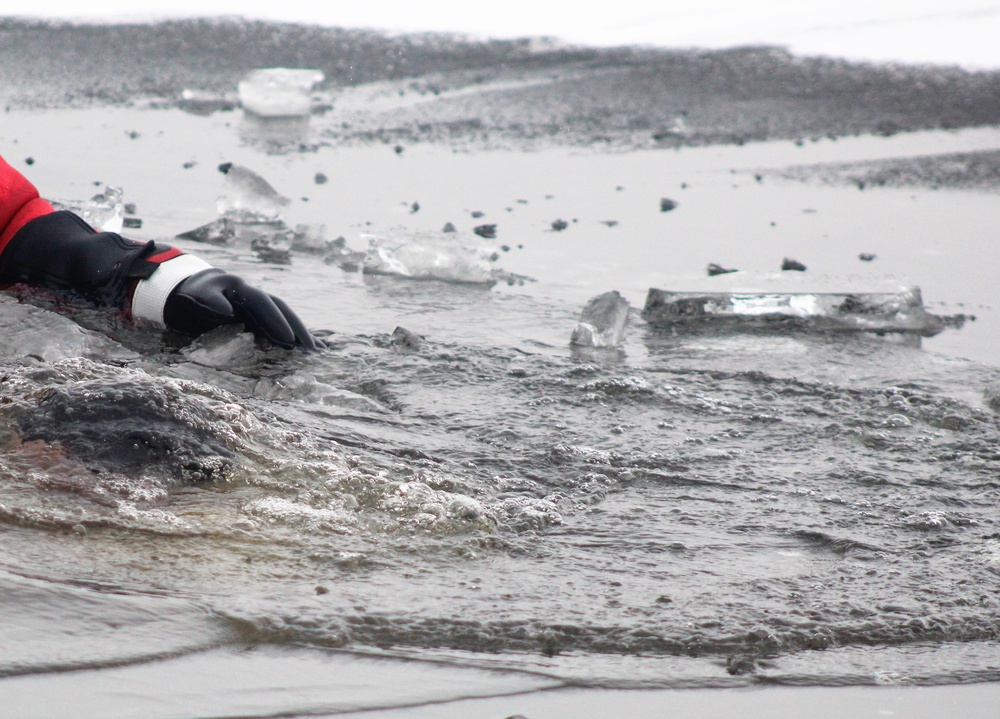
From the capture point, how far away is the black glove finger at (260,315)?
10.9 ft

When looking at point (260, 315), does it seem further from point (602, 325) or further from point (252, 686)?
point (252, 686)

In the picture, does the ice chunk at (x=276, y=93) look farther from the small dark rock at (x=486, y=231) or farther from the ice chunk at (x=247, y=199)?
the small dark rock at (x=486, y=231)

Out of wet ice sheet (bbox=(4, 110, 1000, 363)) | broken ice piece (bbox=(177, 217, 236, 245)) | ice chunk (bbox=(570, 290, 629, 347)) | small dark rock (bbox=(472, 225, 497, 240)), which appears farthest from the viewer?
small dark rock (bbox=(472, 225, 497, 240))

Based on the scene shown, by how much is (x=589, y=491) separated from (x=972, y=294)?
2723 mm

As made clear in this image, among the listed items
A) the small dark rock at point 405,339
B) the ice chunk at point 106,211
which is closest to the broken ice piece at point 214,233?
the ice chunk at point 106,211

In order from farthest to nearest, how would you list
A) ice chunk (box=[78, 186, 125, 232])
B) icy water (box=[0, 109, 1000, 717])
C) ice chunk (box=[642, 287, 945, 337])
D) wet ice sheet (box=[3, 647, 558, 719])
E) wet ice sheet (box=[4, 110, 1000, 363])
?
1. ice chunk (box=[78, 186, 125, 232])
2. wet ice sheet (box=[4, 110, 1000, 363])
3. ice chunk (box=[642, 287, 945, 337])
4. icy water (box=[0, 109, 1000, 717])
5. wet ice sheet (box=[3, 647, 558, 719])

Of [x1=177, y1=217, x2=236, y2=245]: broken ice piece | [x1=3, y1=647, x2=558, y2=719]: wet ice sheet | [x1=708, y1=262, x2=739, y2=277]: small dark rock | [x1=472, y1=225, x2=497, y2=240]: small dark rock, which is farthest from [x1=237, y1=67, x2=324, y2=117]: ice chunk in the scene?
[x1=3, y1=647, x2=558, y2=719]: wet ice sheet

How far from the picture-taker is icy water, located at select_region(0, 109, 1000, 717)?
1.78 metres

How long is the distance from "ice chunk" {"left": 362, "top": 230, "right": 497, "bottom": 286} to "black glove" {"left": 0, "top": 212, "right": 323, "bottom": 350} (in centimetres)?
110

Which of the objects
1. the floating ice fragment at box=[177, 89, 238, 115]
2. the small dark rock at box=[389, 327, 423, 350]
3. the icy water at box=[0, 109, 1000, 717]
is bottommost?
the icy water at box=[0, 109, 1000, 717]

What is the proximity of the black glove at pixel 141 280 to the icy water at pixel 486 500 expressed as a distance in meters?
0.08

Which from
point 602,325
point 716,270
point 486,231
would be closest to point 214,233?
point 486,231

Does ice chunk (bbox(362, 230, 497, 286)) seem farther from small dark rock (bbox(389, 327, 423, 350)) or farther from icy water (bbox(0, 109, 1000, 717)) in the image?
small dark rock (bbox(389, 327, 423, 350))

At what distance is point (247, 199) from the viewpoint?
517 centimetres
